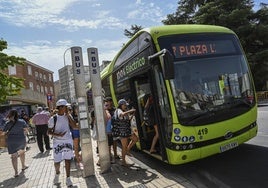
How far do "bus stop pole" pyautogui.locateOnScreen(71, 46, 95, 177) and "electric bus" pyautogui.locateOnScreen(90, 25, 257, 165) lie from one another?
5.05ft

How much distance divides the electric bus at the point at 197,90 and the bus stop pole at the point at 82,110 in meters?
1.54

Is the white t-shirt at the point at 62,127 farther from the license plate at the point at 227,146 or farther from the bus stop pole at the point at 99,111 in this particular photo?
the license plate at the point at 227,146

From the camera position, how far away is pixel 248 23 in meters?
34.2

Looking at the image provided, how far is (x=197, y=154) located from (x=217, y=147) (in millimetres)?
495

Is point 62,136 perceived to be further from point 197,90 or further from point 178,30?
point 178,30

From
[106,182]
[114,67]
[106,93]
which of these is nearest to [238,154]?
[106,182]

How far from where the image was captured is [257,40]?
3462cm

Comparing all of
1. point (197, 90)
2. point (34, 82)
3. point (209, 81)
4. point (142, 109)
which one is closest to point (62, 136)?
point (142, 109)

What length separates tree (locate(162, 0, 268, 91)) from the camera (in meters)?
33.2

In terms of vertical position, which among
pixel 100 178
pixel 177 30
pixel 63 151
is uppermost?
pixel 177 30

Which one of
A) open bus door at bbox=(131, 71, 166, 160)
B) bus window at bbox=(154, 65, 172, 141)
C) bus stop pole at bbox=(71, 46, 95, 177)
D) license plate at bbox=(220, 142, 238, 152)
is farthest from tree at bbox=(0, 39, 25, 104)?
license plate at bbox=(220, 142, 238, 152)

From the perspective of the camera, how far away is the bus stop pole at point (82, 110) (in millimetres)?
7732

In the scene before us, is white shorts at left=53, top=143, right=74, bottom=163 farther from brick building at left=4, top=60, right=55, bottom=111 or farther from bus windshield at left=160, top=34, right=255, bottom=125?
brick building at left=4, top=60, right=55, bottom=111

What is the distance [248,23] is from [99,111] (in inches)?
1190
